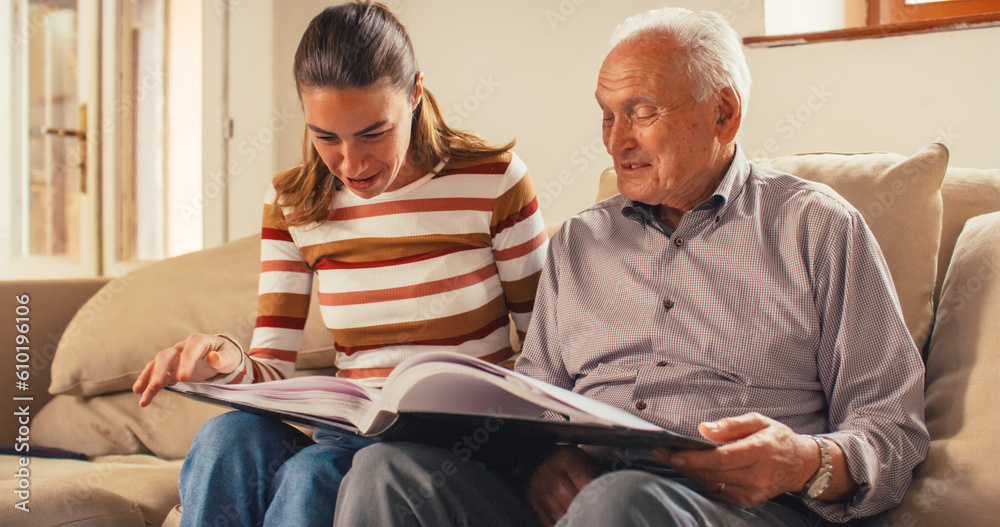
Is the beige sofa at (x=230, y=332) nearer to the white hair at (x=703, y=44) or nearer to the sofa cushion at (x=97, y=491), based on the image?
the sofa cushion at (x=97, y=491)

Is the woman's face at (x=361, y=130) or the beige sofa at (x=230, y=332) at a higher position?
the woman's face at (x=361, y=130)

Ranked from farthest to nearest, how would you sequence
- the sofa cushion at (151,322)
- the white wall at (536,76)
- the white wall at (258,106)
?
the white wall at (258,106) < the white wall at (536,76) < the sofa cushion at (151,322)

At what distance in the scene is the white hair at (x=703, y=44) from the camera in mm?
1101

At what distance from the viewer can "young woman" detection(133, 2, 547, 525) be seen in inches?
43.8

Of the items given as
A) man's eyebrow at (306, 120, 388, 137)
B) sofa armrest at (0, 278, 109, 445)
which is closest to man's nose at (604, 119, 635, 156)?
man's eyebrow at (306, 120, 388, 137)

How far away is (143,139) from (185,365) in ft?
8.71

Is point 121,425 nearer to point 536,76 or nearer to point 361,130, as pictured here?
point 361,130

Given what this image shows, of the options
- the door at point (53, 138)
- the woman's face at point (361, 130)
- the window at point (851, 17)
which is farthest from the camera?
the door at point (53, 138)

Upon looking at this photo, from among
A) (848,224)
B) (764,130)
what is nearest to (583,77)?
(764,130)

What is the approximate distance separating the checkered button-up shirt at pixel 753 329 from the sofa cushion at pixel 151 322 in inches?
28.2

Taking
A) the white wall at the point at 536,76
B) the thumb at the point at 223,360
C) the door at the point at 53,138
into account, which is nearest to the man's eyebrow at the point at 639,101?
the thumb at the point at 223,360

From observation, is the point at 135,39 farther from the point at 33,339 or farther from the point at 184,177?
the point at 33,339

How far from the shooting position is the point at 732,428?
816 millimetres

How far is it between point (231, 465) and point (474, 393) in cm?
38
